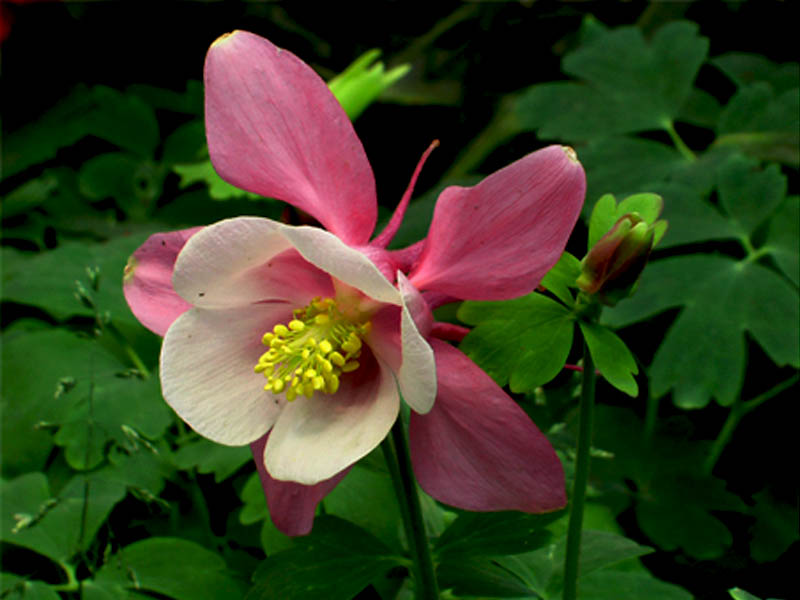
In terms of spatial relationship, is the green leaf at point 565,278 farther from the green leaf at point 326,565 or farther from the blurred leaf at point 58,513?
the blurred leaf at point 58,513

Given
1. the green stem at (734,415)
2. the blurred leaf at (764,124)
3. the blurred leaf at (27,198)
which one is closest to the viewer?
the green stem at (734,415)

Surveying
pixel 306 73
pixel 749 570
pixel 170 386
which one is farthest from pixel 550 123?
pixel 170 386

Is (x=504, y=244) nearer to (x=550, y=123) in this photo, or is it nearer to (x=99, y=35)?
(x=550, y=123)

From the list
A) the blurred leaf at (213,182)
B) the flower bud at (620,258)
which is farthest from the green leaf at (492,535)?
the blurred leaf at (213,182)

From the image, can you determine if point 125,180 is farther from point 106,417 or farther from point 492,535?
point 492,535

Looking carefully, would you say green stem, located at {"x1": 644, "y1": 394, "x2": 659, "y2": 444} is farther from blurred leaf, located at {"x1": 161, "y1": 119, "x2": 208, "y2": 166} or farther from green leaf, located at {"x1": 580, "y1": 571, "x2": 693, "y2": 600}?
blurred leaf, located at {"x1": 161, "y1": 119, "x2": 208, "y2": 166}

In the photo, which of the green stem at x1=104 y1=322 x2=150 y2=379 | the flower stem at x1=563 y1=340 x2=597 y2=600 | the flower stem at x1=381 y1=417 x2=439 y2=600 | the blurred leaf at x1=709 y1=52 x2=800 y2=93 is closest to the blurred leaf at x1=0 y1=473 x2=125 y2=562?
the green stem at x1=104 y1=322 x2=150 y2=379
